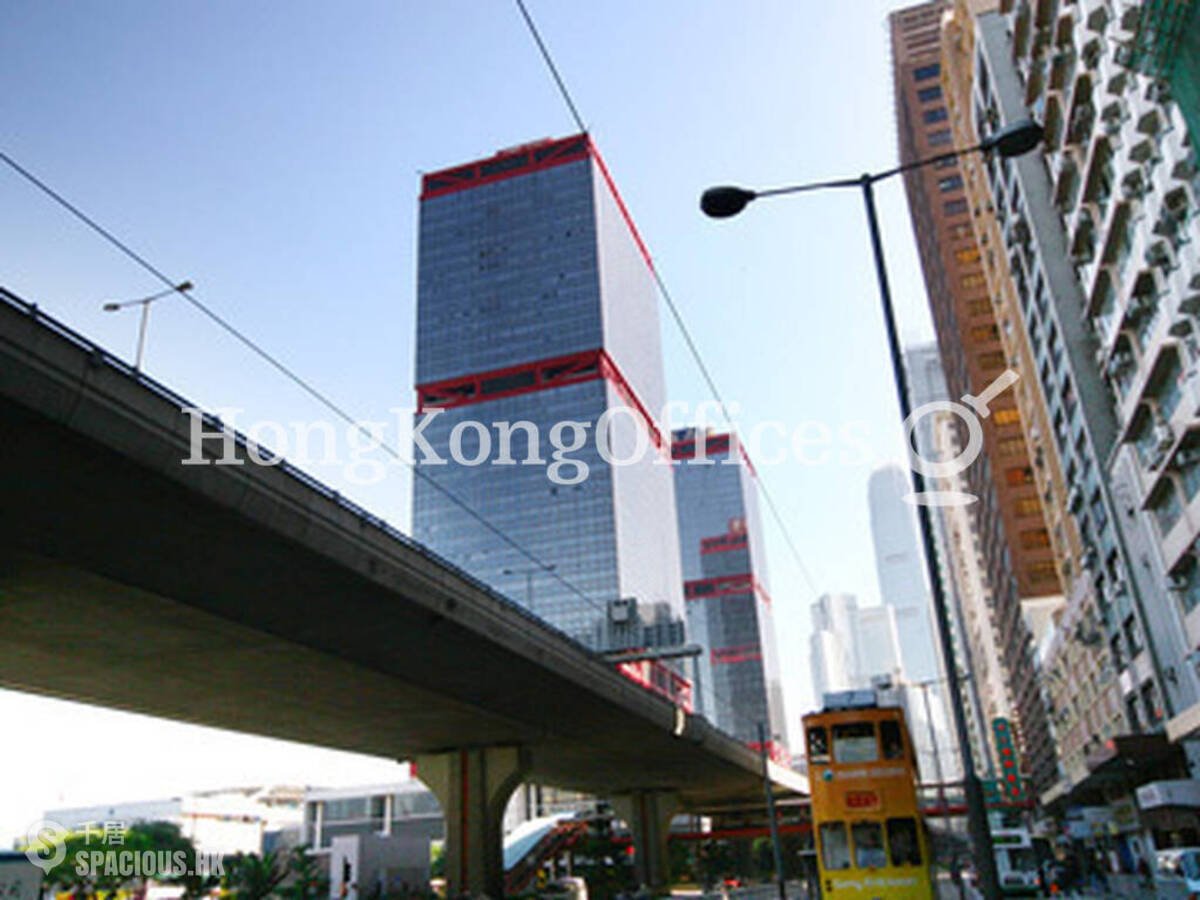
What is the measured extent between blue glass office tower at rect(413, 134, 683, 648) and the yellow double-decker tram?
359 feet

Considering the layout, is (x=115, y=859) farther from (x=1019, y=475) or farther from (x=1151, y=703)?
(x=1019, y=475)

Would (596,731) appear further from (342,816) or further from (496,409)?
(496,409)

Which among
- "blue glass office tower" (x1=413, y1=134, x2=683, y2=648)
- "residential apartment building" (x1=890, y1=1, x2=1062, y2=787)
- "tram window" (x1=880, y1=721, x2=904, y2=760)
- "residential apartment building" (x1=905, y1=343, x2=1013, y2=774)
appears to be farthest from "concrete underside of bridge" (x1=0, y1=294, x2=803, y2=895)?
"residential apartment building" (x1=905, y1=343, x2=1013, y2=774)

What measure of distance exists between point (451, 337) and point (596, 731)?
119 m

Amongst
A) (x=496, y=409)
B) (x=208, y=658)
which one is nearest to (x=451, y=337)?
(x=496, y=409)

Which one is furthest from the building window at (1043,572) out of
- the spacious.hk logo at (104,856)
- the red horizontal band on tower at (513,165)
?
the red horizontal band on tower at (513,165)

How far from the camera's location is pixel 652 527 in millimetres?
164250

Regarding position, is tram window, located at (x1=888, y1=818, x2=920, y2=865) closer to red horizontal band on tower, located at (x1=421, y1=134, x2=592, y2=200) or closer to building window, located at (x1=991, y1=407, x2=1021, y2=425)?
building window, located at (x1=991, y1=407, x2=1021, y2=425)

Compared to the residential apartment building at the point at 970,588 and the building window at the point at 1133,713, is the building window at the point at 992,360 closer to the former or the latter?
the residential apartment building at the point at 970,588

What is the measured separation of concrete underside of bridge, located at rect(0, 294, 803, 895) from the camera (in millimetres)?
17578

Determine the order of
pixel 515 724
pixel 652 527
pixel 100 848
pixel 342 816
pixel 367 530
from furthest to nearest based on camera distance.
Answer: pixel 652 527
pixel 342 816
pixel 100 848
pixel 515 724
pixel 367 530

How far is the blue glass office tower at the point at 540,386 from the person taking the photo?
472 ft

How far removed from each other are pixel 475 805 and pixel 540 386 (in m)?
110

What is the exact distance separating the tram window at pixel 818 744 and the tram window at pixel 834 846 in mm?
1386
